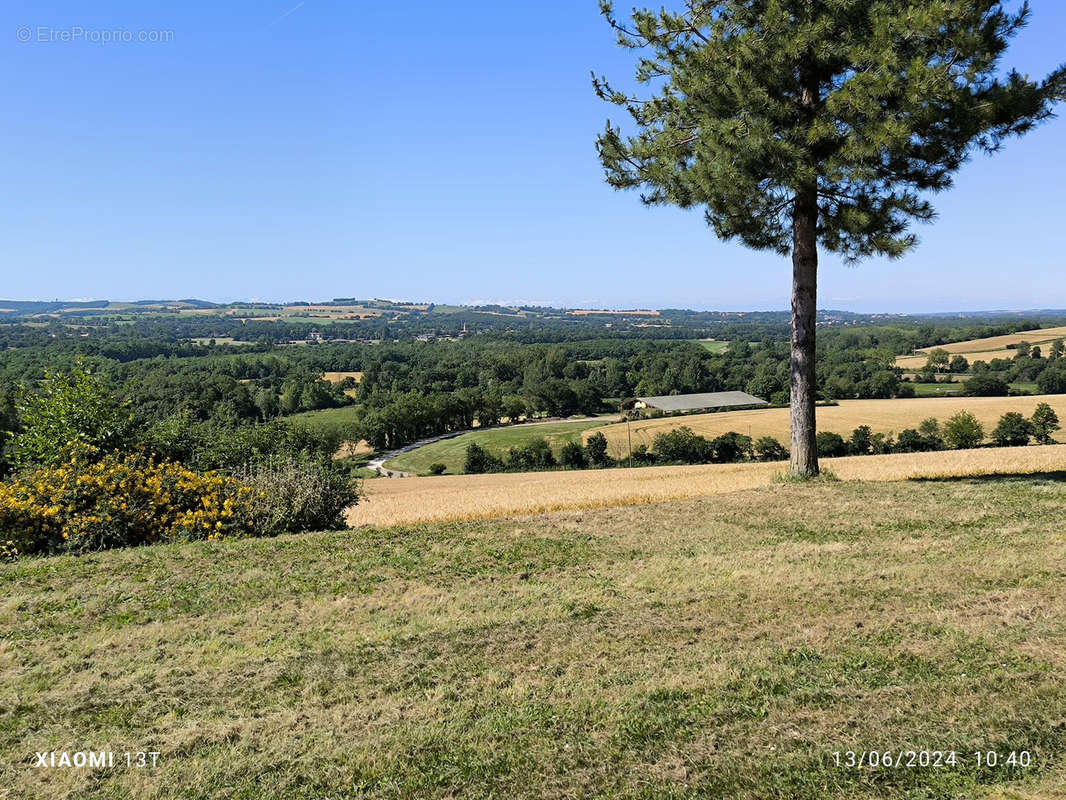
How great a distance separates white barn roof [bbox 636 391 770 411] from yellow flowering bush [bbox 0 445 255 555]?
73413mm

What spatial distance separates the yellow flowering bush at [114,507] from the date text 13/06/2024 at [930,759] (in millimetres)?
9862

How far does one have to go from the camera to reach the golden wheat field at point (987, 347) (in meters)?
106

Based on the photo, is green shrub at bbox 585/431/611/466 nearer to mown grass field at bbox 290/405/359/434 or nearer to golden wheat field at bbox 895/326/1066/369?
mown grass field at bbox 290/405/359/434

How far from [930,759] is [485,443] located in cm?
7180

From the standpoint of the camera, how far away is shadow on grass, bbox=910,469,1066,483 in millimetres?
13970

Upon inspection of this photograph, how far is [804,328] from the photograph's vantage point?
14.8 metres

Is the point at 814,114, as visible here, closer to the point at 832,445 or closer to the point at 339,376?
the point at 832,445

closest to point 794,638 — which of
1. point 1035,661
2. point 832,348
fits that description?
point 1035,661

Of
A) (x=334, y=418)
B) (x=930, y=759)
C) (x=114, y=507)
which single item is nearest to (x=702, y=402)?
(x=334, y=418)

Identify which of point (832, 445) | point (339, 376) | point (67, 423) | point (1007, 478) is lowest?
point (832, 445)

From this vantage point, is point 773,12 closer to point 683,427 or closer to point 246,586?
point 246,586

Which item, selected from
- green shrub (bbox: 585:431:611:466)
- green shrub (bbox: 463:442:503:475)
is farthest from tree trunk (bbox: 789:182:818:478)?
green shrub (bbox: 463:442:503:475)

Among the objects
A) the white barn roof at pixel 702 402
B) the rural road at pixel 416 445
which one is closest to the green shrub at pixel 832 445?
the white barn roof at pixel 702 402

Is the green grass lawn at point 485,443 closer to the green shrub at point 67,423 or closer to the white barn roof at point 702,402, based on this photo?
the white barn roof at point 702,402
